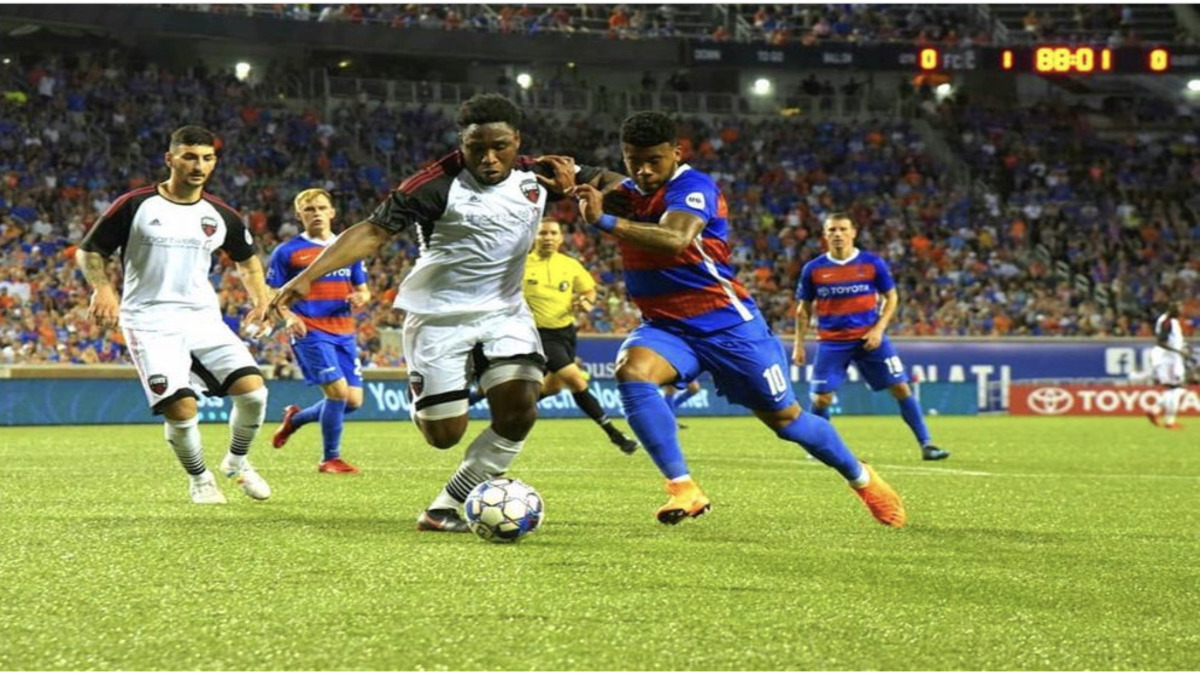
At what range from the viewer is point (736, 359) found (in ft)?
27.4

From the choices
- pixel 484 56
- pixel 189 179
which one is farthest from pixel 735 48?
pixel 189 179

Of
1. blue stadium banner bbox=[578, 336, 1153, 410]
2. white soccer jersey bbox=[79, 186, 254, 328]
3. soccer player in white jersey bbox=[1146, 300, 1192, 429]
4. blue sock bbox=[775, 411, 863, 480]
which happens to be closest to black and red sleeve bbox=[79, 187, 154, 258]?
white soccer jersey bbox=[79, 186, 254, 328]

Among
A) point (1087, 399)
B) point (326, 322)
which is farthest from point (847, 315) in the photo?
point (1087, 399)

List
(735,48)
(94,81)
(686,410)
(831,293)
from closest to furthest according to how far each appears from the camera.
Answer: (831,293)
(686,410)
(94,81)
(735,48)

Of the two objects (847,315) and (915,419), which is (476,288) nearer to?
(847,315)

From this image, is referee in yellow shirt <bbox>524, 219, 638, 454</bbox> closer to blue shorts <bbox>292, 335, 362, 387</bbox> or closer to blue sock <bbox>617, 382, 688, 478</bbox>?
blue shorts <bbox>292, 335, 362, 387</bbox>

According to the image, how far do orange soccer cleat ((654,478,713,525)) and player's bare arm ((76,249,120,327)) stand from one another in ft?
11.0

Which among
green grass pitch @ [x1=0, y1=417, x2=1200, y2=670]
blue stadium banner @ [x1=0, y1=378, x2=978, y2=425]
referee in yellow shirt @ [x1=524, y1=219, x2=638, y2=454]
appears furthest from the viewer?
blue stadium banner @ [x1=0, y1=378, x2=978, y2=425]

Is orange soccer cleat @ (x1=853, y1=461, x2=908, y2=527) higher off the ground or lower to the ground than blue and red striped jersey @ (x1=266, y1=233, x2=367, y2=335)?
lower

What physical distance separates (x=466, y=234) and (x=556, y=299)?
7142 millimetres

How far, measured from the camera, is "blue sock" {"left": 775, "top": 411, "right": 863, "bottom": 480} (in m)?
8.45

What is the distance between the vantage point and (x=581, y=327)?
1208 inches

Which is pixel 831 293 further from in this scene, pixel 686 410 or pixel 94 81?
pixel 94 81

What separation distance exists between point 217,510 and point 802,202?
3073 centimetres
